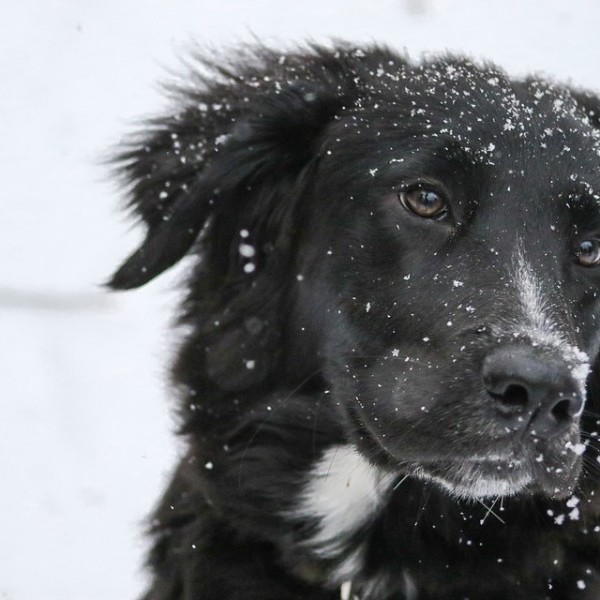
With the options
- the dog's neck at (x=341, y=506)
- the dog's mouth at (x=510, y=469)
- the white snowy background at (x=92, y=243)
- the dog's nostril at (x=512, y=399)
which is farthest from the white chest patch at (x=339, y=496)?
the dog's nostril at (x=512, y=399)

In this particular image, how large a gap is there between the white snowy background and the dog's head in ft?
1.05

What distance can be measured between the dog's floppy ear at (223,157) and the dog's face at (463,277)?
0.13 metres

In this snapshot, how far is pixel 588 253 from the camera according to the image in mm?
3053

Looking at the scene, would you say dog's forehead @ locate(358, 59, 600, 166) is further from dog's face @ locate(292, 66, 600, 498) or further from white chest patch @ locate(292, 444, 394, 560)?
white chest patch @ locate(292, 444, 394, 560)

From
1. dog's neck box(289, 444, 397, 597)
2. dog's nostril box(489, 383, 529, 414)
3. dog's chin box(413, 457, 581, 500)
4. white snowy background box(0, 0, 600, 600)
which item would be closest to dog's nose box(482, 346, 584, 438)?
dog's nostril box(489, 383, 529, 414)

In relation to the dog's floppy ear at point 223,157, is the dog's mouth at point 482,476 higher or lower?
lower

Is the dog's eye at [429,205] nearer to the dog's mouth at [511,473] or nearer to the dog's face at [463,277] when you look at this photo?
→ the dog's face at [463,277]

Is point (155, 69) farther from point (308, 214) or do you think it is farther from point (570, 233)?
point (570, 233)

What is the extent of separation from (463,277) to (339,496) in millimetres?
782

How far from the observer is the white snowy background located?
4535mm

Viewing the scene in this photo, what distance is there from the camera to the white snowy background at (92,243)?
14.9ft

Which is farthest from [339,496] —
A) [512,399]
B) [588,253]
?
[588,253]

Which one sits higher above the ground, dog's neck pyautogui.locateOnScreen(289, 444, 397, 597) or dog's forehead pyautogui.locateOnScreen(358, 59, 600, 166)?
dog's forehead pyautogui.locateOnScreen(358, 59, 600, 166)

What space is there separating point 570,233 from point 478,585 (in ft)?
3.37
